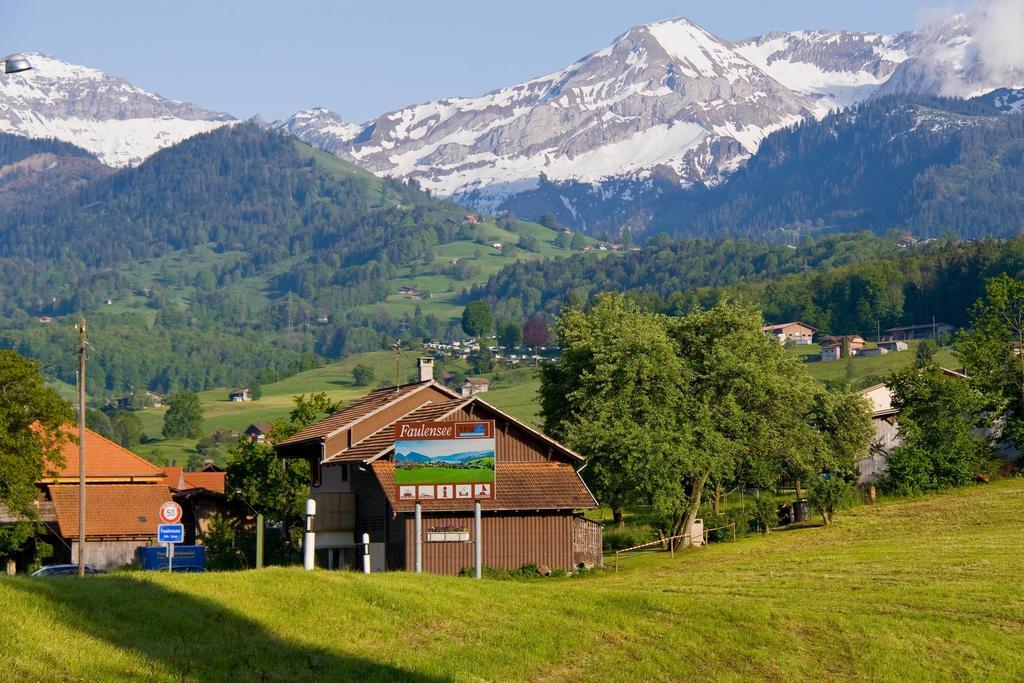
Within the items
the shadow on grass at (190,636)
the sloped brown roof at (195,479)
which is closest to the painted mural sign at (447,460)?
the shadow on grass at (190,636)

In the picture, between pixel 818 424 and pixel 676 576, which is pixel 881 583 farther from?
pixel 818 424

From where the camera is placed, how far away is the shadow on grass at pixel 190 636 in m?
28.4

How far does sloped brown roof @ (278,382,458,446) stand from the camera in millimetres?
69688

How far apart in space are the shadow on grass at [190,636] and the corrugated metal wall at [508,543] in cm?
2920

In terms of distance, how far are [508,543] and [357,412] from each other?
1277 cm

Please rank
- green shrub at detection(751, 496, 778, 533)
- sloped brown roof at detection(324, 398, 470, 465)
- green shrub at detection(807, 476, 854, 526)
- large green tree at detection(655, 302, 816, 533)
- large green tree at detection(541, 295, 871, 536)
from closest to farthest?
sloped brown roof at detection(324, 398, 470, 465) < green shrub at detection(807, 476, 854, 526) < large green tree at detection(541, 295, 871, 536) < green shrub at detection(751, 496, 778, 533) < large green tree at detection(655, 302, 816, 533)

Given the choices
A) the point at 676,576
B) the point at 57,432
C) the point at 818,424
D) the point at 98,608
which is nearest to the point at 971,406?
the point at 818,424

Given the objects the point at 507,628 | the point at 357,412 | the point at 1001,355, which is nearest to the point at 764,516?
the point at 357,412

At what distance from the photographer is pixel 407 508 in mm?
57969

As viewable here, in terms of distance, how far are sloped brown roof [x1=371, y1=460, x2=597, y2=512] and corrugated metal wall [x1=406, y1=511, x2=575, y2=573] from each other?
68 centimetres

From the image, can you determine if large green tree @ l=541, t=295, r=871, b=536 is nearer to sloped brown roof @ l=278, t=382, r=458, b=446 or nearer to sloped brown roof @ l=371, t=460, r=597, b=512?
sloped brown roof @ l=371, t=460, r=597, b=512

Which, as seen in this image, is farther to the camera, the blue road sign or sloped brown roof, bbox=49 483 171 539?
sloped brown roof, bbox=49 483 171 539

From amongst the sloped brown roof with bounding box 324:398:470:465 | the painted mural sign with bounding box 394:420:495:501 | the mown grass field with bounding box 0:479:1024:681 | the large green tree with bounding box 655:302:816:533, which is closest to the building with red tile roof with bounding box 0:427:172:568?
the sloped brown roof with bounding box 324:398:470:465

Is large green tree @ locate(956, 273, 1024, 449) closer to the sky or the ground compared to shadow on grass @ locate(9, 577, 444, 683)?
closer to the sky
